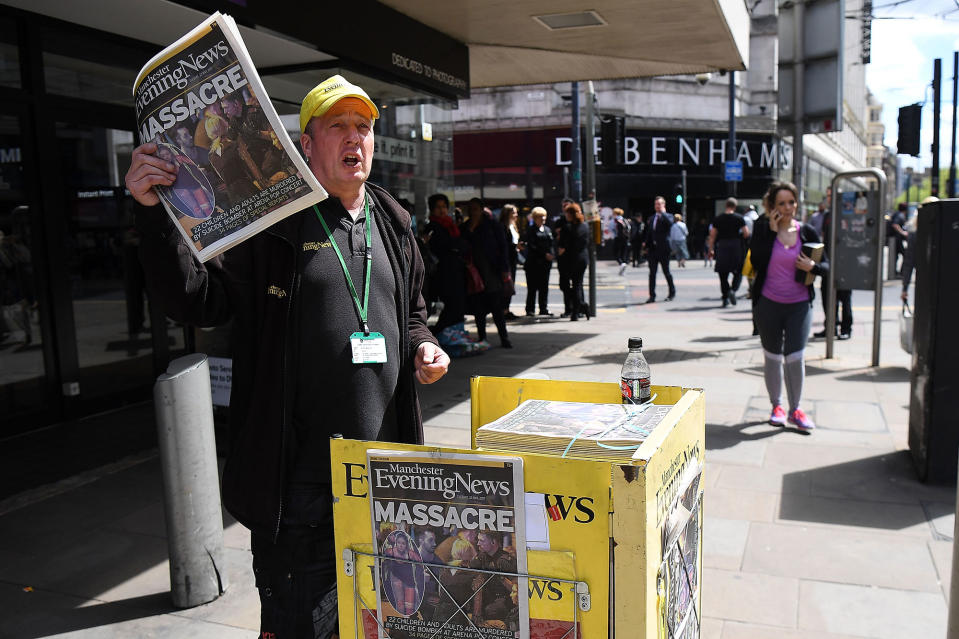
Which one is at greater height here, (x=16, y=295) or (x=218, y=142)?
(x=218, y=142)

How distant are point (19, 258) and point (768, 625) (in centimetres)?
590

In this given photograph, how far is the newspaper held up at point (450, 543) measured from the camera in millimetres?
1808

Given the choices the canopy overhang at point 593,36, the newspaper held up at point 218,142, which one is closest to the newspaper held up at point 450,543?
the newspaper held up at point 218,142

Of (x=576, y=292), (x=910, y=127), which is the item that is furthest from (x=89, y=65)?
(x=910, y=127)

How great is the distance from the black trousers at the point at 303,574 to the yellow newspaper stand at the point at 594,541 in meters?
0.29

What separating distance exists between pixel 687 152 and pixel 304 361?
3264 centimetres

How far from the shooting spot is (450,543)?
1.86 meters

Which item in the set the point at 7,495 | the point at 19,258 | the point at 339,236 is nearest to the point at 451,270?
the point at 19,258

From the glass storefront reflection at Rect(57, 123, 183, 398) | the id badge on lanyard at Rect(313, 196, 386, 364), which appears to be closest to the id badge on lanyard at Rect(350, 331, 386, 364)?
the id badge on lanyard at Rect(313, 196, 386, 364)

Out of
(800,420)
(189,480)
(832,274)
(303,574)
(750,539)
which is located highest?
(832,274)

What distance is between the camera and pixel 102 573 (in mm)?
4027

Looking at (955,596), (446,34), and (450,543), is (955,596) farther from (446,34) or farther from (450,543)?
(446,34)

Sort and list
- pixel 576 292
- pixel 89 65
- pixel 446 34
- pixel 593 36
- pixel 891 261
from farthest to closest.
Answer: pixel 891 261 → pixel 576 292 → pixel 593 36 → pixel 446 34 → pixel 89 65

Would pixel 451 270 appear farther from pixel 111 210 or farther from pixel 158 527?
pixel 158 527
